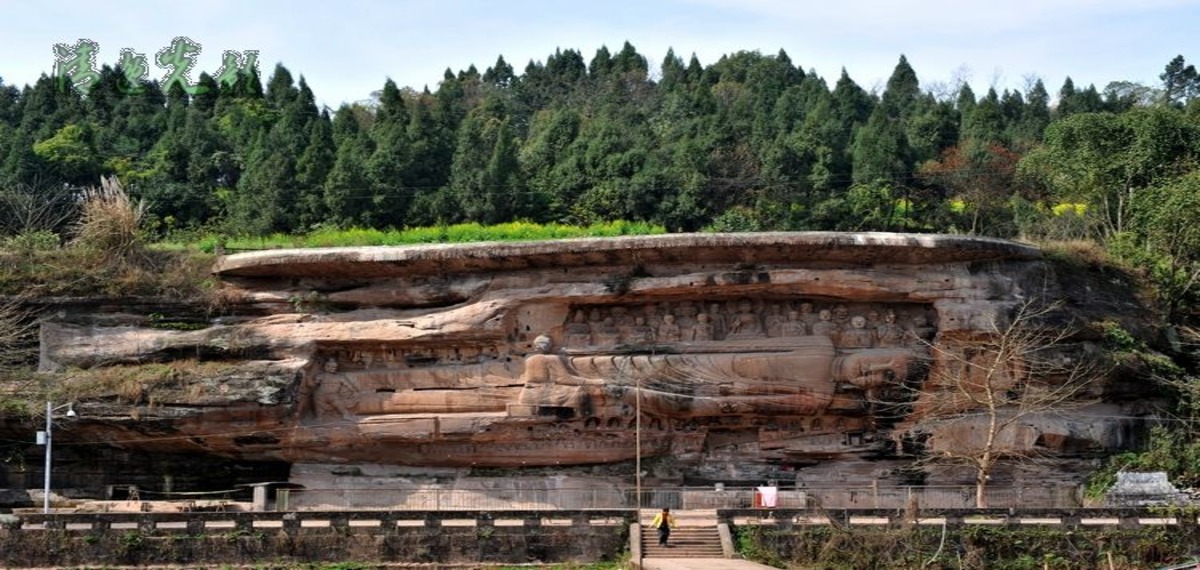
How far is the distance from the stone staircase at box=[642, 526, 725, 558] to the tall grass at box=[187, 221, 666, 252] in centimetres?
1116

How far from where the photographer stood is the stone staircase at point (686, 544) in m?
22.2

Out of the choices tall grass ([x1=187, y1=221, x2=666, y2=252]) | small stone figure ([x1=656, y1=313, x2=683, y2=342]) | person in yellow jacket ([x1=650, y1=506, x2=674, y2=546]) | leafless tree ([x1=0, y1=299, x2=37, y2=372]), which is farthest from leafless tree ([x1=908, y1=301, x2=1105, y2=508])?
leafless tree ([x1=0, y1=299, x2=37, y2=372])

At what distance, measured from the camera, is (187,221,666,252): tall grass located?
33.7m

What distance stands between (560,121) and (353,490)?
72.7 ft

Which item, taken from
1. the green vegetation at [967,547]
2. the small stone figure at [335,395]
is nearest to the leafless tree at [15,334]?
the small stone figure at [335,395]

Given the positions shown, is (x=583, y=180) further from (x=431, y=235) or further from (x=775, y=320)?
(x=775, y=320)

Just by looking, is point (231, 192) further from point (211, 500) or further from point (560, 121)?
point (211, 500)

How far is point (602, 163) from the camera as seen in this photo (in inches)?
1607

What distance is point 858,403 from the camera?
1056 inches

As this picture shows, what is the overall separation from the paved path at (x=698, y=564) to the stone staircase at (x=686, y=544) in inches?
10.6

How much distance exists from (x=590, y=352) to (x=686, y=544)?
5.67 m

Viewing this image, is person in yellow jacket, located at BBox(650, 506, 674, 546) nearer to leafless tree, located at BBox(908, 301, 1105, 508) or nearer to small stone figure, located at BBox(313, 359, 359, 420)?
leafless tree, located at BBox(908, 301, 1105, 508)

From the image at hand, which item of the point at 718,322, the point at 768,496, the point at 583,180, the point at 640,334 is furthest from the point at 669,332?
the point at 583,180

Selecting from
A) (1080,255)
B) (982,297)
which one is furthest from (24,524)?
(1080,255)
